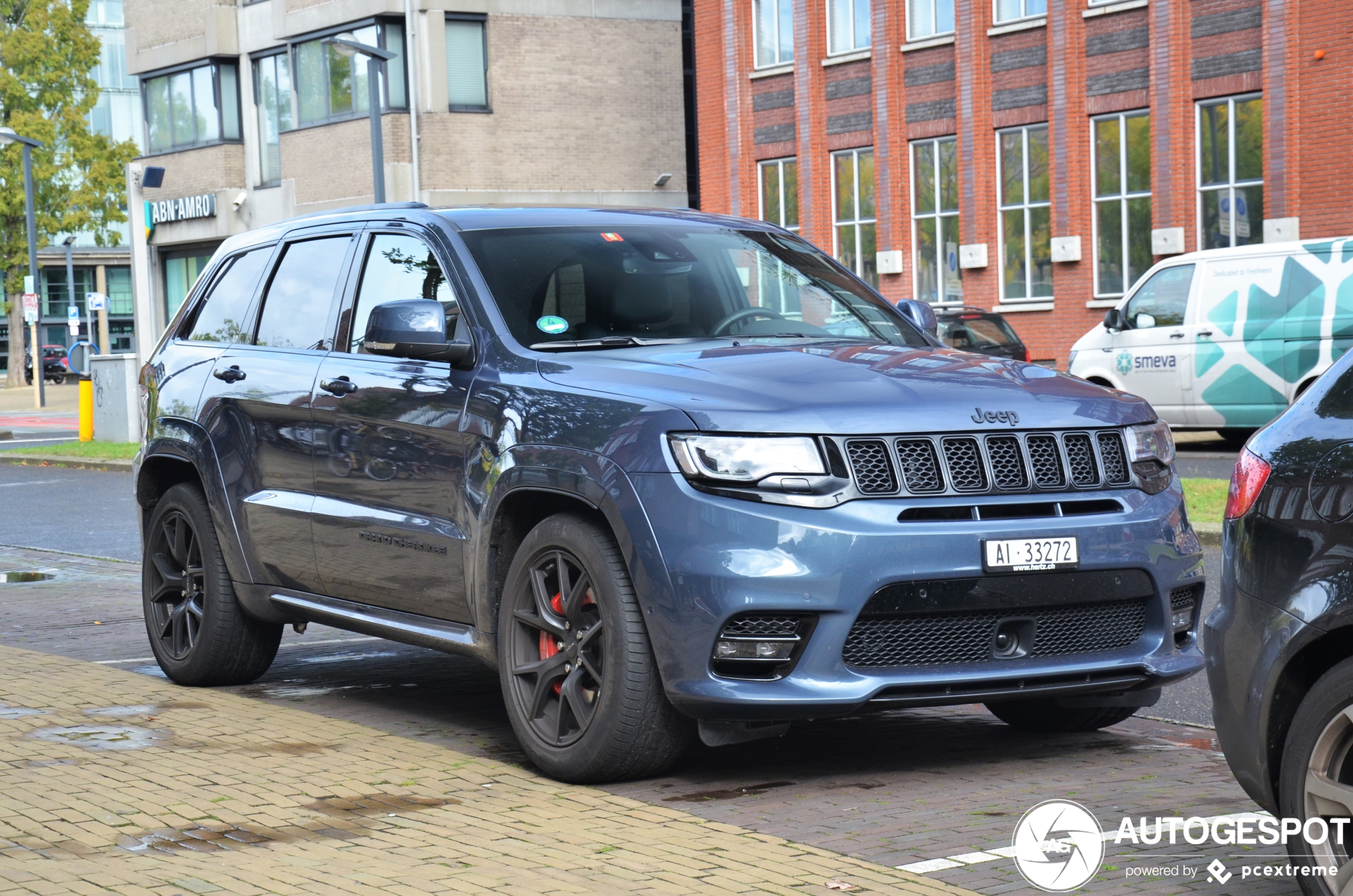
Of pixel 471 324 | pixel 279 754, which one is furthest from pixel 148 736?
pixel 471 324

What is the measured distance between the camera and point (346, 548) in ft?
23.0

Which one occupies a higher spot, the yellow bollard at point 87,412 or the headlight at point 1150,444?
the headlight at point 1150,444

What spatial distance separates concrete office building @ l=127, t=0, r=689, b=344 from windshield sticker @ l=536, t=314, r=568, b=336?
3302 centimetres

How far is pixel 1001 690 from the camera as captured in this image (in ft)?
18.4

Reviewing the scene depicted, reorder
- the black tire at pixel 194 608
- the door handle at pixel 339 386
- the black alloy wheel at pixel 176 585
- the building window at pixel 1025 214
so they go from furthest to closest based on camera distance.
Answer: the building window at pixel 1025 214, the black alloy wheel at pixel 176 585, the black tire at pixel 194 608, the door handle at pixel 339 386

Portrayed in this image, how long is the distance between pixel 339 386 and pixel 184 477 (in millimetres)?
1711

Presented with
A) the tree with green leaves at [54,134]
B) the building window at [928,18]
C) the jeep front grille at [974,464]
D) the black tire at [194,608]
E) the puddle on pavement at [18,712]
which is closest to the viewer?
→ the jeep front grille at [974,464]

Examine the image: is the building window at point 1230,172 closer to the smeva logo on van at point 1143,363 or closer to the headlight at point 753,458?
the smeva logo on van at point 1143,363

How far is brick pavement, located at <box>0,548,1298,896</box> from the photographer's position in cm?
513

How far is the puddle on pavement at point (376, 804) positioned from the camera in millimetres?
5625

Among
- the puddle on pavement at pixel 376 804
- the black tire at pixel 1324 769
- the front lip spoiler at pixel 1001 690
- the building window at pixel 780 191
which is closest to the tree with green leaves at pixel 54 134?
the building window at pixel 780 191

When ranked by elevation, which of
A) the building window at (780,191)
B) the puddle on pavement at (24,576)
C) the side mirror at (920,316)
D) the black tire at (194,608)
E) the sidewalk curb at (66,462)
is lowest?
the sidewalk curb at (66,462)

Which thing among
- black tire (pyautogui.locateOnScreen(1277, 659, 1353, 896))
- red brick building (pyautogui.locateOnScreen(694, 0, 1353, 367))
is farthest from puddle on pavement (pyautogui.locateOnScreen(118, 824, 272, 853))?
red brick building (pyautogui.locateOnScreen(694, 0, 1353, 367))

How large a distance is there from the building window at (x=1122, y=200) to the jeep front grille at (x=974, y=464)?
1014 inches
